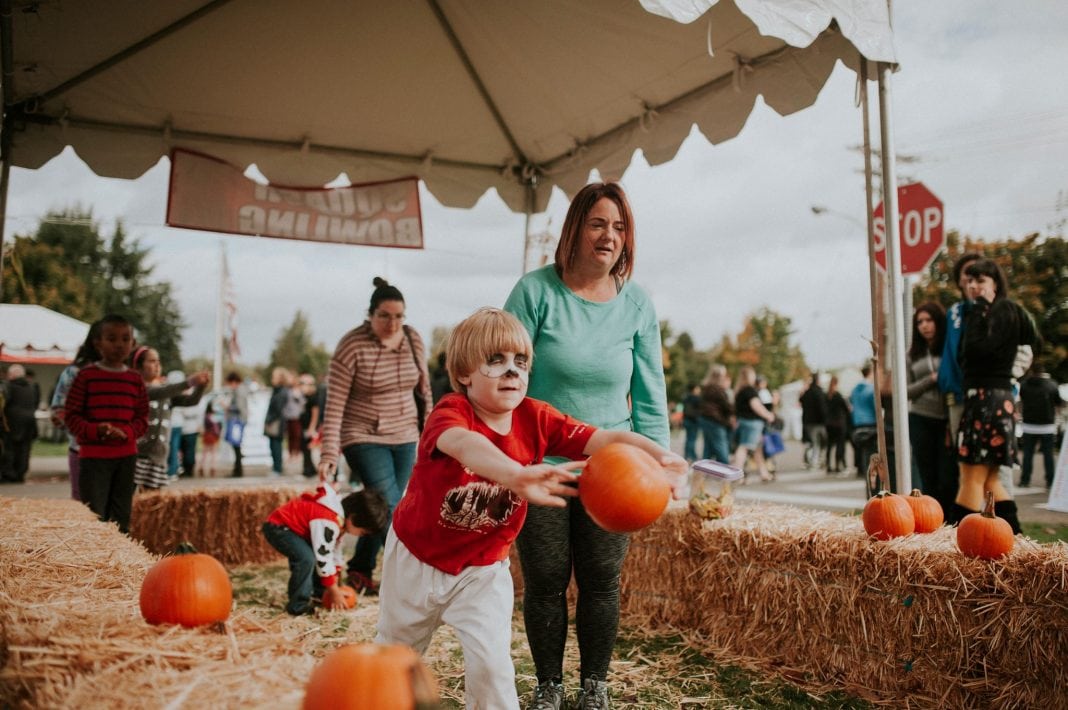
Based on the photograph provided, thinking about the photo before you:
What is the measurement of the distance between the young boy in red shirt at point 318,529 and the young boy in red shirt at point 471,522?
7.88 ft

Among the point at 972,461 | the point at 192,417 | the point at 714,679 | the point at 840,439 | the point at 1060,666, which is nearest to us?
the point at 1060,666

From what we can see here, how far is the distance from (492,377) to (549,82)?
369 cm

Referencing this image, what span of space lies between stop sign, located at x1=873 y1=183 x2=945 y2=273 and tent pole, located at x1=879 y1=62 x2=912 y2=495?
10.5 feet

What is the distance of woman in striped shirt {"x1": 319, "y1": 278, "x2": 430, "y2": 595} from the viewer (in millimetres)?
4930

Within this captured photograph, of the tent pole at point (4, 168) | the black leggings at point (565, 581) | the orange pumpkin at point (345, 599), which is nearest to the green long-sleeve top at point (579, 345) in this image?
the black leggings at point (565, 581)

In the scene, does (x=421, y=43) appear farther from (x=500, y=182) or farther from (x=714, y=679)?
(x=714, y=679)

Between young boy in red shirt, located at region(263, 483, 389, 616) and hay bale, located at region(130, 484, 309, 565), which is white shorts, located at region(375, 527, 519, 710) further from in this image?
hay bale, located at region(130, 484, 309, 565)

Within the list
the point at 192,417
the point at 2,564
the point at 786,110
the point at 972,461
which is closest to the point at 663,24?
the point at 786,110

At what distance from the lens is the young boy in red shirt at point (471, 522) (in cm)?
231

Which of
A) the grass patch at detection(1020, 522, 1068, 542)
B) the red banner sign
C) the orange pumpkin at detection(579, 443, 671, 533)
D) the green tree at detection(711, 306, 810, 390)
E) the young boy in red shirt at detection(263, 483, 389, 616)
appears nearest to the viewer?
the orange pumpkin at detection(579, 443, 671, 533)

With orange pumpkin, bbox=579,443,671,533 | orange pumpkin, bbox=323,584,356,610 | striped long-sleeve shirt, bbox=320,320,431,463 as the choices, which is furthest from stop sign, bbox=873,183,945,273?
orange pumpkin, bbox=579,443,671,533

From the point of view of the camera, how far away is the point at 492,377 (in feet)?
7.70

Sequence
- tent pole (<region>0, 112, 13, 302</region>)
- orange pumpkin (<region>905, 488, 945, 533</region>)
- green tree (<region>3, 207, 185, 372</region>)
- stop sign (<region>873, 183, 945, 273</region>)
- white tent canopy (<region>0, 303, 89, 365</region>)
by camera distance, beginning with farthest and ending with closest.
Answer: green tree (<region>3, 207, 185, 372</region>)
white tent canopy (<region>0, 303, 89, 365</region>)
stop sign (<region>873, 183, 945, 273</region>)
tent pole (<region>0, 112, 13, 302</region>)
orange pumpkin (<region>905, 488, 945, 533</region>)

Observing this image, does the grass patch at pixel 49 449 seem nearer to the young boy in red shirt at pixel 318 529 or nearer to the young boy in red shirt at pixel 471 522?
the young boy in red shirt at pixel 318 529
